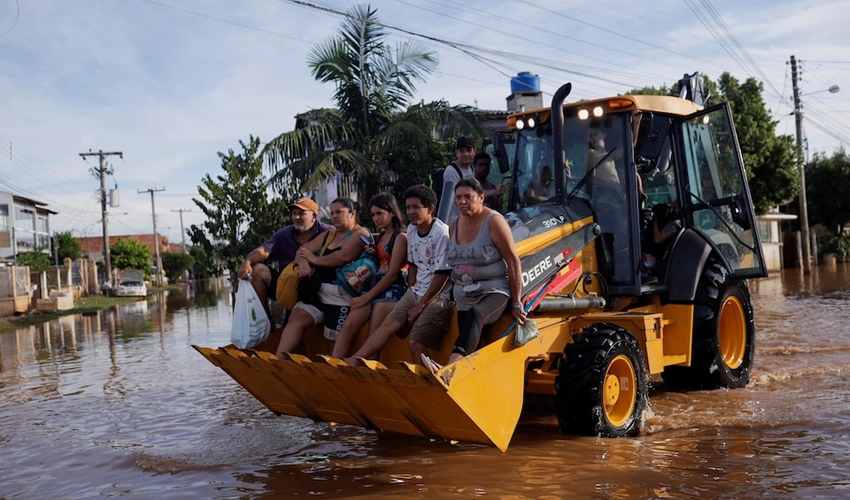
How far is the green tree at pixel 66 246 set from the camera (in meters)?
65.4

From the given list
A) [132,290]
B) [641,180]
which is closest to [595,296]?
[641,180]

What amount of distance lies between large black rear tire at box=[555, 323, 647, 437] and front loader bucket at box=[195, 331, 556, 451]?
0.97 ft

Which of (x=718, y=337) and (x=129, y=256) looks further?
(x=129, y=256)

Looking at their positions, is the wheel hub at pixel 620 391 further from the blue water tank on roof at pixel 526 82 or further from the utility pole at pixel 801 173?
the utility pole at pixel 801 173

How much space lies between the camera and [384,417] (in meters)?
6.31

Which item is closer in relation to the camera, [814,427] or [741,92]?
[814,427]

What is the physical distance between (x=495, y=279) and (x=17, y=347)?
632 inches

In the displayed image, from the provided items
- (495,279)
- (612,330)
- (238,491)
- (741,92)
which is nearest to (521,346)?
(495,279)

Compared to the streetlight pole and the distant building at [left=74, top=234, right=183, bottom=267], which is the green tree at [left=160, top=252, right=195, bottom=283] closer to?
the distant building at [left=74, top=234, right=183, bottom=267]

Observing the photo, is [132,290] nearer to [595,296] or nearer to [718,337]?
[718,337]

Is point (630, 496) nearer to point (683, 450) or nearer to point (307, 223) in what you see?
point (683, 450)

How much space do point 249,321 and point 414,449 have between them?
6.04ft

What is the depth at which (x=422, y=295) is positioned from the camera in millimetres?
6602

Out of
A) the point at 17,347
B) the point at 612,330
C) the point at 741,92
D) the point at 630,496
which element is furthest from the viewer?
the point at 741,92
